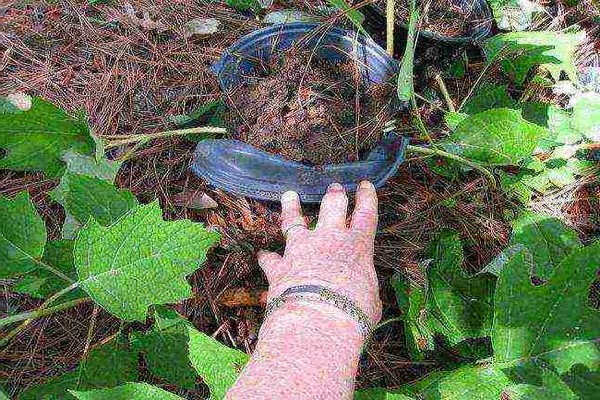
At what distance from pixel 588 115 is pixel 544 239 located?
0.52 m

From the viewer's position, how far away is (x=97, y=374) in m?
1.56

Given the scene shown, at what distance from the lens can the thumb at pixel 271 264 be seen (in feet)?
5.40

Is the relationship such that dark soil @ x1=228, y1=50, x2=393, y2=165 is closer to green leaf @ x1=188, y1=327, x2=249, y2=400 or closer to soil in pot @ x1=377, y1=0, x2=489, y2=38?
soil in pot @ x1=377, y1=0, x2=489, y2=38

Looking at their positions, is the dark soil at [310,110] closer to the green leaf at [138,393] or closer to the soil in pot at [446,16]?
the soil in pot at [446,16]

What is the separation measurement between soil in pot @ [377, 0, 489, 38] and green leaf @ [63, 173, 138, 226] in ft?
4.71

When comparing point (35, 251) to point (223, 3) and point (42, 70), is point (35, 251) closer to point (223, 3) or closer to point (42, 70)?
point (42, 70)

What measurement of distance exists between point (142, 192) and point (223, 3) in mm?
1084

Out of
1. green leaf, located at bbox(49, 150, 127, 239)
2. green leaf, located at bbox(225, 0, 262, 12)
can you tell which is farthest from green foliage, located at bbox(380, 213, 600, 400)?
green leaf, located at bbox(225, 0, 262, 12)

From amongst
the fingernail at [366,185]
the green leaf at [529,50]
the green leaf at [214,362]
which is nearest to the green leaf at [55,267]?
the green leaf at [214,362]

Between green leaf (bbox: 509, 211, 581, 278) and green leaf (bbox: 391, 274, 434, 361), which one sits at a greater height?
green leaf (bbox: 509, 211, 581, 278)

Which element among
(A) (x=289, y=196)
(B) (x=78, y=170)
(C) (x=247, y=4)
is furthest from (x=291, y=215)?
(C) (x=247, y=4)

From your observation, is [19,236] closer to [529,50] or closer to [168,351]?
[168,351]

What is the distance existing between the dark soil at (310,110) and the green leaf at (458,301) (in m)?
0.57

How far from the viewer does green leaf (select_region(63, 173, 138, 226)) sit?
1.55m
